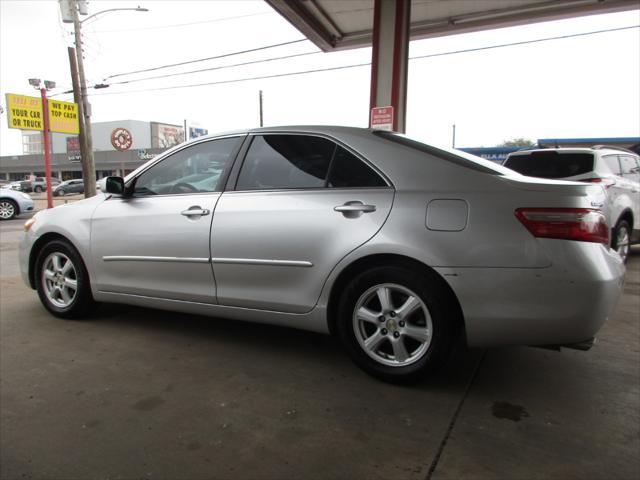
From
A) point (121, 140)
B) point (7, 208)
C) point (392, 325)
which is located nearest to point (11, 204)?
point (7, 208)

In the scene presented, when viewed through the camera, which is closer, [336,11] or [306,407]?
[306,407]

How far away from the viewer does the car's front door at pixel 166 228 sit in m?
3.38

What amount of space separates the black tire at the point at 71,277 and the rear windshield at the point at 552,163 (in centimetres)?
581

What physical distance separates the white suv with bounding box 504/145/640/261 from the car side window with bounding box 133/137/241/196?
481 centimetres

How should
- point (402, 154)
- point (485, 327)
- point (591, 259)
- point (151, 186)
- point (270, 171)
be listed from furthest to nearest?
1. point (151, 186)
2. point (270, 171)
3. point (402, 154)
4. point (485, 327)
5. point (591, 259)

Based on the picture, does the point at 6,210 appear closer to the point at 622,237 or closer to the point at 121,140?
the point at 121,140

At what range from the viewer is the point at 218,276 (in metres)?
3.30

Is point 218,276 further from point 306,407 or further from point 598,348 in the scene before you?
point 598,348

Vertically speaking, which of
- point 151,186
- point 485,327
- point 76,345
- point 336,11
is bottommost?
point 76,345

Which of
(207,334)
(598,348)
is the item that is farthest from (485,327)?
(207,334)

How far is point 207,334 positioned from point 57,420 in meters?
1.41

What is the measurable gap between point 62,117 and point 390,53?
63.9 ft

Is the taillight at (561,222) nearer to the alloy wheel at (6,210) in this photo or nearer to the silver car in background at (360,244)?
the silver car in background at (360,244)

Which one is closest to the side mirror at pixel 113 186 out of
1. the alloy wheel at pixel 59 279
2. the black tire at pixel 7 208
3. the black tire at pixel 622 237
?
the alloy wheel at pixel 59 279
